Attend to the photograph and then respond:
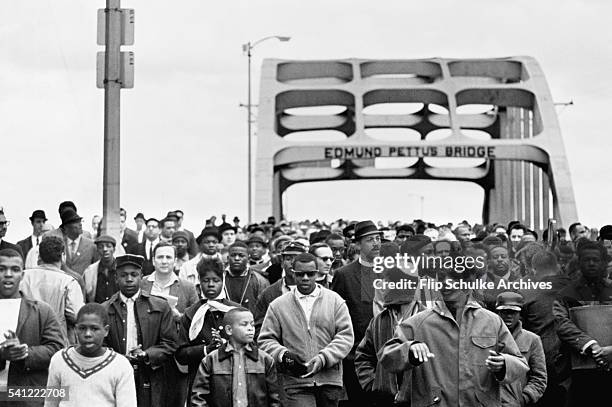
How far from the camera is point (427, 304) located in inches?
391

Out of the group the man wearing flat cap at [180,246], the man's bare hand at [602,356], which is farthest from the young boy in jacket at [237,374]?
the man wearing flat cap at [180,246]

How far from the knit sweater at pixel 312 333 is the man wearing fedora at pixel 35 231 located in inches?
238

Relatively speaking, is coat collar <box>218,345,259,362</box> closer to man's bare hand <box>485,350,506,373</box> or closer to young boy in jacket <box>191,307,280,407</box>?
young boy in jacket <box>191,307,280,407</box>

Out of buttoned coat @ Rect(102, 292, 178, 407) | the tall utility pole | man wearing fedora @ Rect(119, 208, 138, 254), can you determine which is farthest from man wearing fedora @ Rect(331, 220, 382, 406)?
man wearing fedora @ Rect(119, 208, 138, 254)

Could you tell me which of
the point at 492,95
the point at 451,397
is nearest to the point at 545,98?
the point at 492,95

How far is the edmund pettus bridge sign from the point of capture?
177 ft

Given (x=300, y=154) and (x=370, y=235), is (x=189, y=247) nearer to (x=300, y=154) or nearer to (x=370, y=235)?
(x=370, y=235)

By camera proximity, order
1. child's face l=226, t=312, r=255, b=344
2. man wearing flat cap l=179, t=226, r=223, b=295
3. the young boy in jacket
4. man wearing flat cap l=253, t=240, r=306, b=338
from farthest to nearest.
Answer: man wearing flat cap l=179, t=226, r=223, b=295 → man wearing flat cap l=253, t=240, r=306, b=338 → child's face l=226, t=312, r=255, b=344 → the young boy in jacket

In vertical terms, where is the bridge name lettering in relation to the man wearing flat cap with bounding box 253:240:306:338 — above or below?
above

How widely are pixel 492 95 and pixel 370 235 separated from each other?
52.2m

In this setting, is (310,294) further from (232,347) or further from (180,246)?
(180,246)

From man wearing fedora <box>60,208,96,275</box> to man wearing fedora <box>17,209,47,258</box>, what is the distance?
157 cm

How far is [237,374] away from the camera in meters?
9.43

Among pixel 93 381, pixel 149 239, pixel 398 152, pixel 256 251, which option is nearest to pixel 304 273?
pixel 93 381
